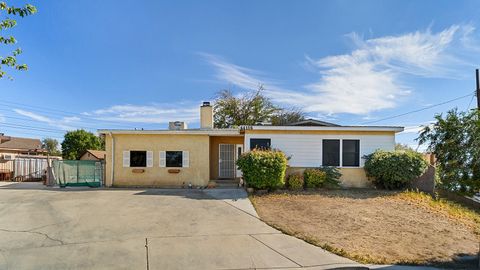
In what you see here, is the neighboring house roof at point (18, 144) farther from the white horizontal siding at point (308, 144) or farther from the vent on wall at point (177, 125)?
the white horizontal siding at point (308, 144)

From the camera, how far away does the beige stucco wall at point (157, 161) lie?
15.8 m

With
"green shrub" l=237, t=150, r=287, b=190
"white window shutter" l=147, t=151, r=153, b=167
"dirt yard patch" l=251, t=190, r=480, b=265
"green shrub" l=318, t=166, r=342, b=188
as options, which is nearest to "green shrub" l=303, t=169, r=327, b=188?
"green shrub" l=318, t=166, r=342, b=188

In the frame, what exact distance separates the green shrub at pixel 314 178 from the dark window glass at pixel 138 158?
26.2 ft

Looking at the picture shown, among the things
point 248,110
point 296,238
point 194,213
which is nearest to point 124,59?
point 194,213

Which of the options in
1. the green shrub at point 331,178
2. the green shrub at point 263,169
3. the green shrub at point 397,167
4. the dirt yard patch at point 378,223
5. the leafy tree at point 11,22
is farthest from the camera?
the green shrub at point 331,178

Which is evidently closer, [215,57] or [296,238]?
[296,238]

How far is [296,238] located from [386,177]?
8.61m

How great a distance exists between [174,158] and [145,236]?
29.4 feet

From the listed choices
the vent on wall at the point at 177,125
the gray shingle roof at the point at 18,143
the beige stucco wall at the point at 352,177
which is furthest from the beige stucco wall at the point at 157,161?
the gray shingle roof at the point at 18,143

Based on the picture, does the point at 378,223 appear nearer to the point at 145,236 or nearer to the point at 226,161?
the point at 145,236

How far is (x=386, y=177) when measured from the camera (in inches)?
547

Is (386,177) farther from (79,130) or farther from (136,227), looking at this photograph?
(79,130)

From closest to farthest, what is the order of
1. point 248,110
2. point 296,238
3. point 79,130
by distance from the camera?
1. point 296,238
2. point 248,110
3. point 79,130

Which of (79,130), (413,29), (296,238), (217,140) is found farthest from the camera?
(79,130)
